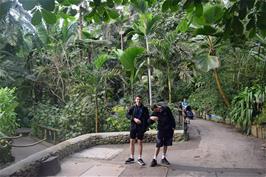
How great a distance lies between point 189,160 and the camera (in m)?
8.51

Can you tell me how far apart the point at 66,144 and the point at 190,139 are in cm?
374

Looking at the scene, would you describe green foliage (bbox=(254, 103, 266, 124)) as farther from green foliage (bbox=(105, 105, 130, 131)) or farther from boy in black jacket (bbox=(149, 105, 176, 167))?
boy in black jacket (bbox=(149, 105, 176, 167))

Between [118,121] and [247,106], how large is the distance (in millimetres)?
4080

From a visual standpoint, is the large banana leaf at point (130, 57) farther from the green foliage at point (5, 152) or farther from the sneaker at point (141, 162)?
the sneaker at point (141, 162)

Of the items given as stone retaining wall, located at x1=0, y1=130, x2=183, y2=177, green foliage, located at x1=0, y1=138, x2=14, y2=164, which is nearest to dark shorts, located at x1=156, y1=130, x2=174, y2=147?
stone retaining wall, located at x1=0, y1=130, x2=183, y2=177

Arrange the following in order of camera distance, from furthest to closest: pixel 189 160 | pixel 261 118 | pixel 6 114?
pixel 261 118 → pixel 6 114 → pixel 189 160

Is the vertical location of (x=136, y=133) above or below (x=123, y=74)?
below

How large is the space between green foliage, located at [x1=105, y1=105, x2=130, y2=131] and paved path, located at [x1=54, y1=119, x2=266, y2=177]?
1496mm

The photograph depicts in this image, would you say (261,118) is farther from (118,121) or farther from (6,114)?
(6,114)

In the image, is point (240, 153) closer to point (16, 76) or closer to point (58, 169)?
point (58, 169)

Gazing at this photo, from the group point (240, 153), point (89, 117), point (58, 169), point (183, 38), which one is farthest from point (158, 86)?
point (58, 169)

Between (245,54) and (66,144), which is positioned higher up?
(245,54)

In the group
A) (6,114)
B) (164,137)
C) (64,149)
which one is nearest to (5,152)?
(6,114)

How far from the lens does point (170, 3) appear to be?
9.86ft
